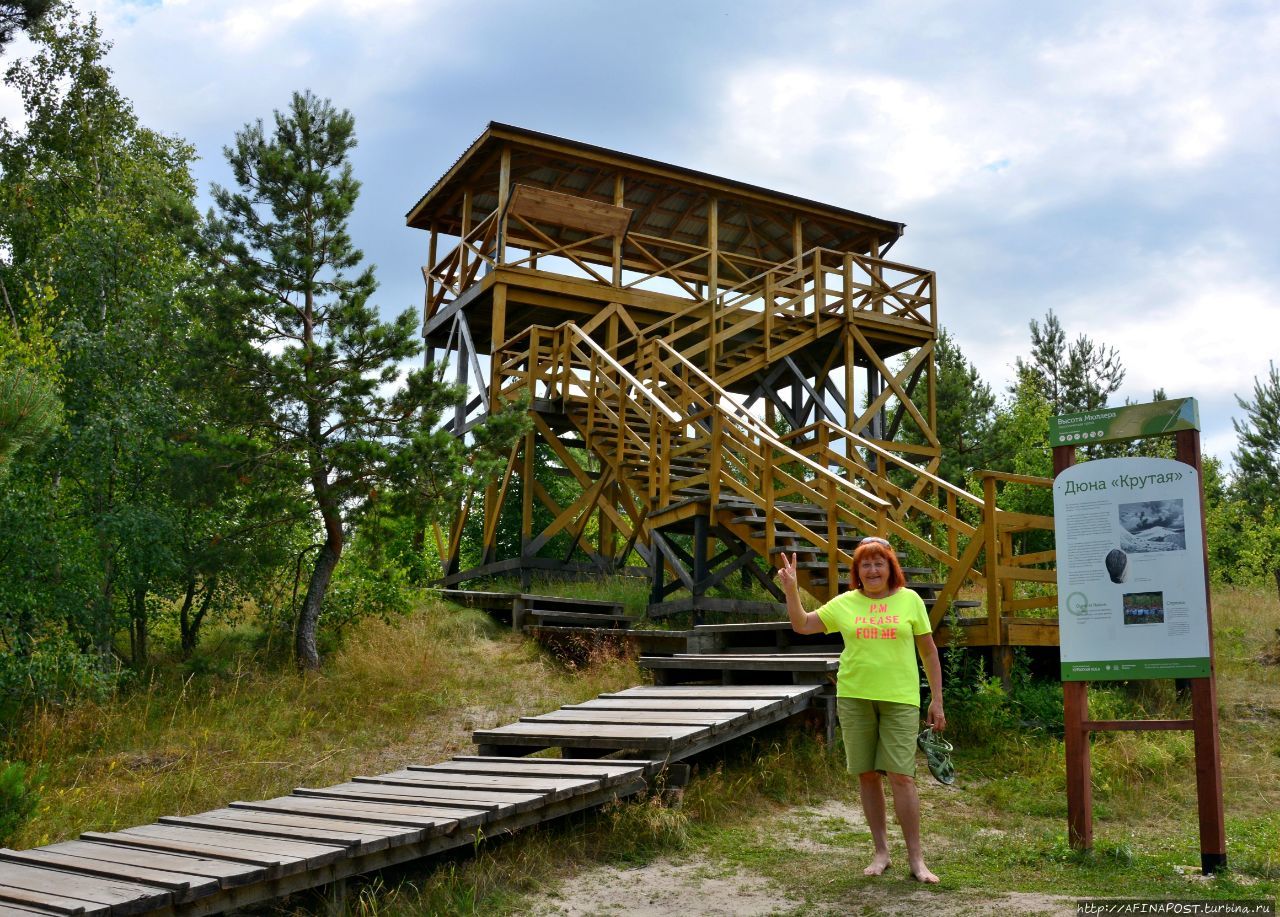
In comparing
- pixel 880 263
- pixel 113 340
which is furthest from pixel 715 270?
pixel 113 340

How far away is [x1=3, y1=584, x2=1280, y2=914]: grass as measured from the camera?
15.9ft

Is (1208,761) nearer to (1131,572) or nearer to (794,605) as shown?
(1131,572)

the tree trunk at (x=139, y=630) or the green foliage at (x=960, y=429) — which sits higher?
the green foliage at (x=960, y=429)

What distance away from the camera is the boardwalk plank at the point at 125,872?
150 inches

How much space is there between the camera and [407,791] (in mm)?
5621

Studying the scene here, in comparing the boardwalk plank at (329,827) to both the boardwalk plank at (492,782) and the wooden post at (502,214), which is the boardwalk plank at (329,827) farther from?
the wooden post at (502,214)

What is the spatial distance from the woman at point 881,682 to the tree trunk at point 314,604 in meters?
6.10

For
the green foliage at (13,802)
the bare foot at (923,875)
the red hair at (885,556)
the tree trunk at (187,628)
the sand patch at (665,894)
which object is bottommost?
the sand patch at (665,894)

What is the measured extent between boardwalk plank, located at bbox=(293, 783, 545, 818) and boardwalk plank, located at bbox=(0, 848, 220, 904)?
55.7 inches

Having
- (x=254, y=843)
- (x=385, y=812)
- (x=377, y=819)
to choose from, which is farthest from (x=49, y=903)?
(x=385, y=812)

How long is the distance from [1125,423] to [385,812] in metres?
4.34

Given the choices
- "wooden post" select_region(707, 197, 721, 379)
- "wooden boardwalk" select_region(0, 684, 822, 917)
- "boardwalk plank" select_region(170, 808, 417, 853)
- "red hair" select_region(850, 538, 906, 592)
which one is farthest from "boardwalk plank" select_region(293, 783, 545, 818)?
"wooden post" select_region(707, 197, 721, 379)

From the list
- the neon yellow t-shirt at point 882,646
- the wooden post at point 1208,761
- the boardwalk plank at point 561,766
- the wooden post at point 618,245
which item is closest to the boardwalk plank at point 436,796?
the boardwalk plank at point 561,766

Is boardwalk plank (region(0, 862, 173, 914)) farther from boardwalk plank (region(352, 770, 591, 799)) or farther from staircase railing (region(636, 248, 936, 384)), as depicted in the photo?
staircase railing (region(636, 248, 936, 384))
